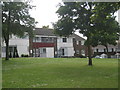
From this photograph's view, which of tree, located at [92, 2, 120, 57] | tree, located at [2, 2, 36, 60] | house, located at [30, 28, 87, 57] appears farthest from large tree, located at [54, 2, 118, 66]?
house, located at [30, 28, 87, 57]

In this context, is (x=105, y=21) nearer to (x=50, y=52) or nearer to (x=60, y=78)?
(x=60, y=78)

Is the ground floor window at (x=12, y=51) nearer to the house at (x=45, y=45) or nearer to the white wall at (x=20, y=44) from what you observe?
the house at (x=45, y=45)

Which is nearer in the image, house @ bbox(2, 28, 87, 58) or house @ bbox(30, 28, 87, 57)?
house @ bbox(2, 28, 87, 58)

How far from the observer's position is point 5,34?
2764 centimetres

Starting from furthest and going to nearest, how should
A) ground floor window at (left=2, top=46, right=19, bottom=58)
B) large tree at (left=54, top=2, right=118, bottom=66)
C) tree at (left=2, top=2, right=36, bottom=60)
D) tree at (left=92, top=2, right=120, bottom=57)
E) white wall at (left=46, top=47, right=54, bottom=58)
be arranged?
white wall at (left=46, top=47, right=54, bottom=58) < ground floor window at (left=2, top=46, right=19, bottom=58) < tree at (left=2, top=2, right=36, bottom=60) < large tree at (left=54, top=2, right=118, bottom=66) < tree at (left=92, top=2, right=120, bottom=57)

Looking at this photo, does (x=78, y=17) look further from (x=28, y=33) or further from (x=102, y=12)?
(x=28, y=33)

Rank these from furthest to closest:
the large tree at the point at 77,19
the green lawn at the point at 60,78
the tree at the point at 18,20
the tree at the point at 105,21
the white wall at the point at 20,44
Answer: the white wall at the point at 20,44
the tree at the point at 18,20
the large tree at the point at 77,19
the tree at the point at 105,21
the green lawn at the point at 60,78

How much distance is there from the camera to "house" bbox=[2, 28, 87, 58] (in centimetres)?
4612

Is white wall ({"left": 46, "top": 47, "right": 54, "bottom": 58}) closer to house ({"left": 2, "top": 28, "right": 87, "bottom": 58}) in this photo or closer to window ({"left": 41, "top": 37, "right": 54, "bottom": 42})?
house ({"left": 2, "top": 28, "right": 87, "bottom": 58})

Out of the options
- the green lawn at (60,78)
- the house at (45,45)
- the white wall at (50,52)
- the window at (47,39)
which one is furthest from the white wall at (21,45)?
the green lawn at (60,78)

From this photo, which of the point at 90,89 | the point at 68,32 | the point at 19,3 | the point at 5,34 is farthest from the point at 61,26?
the point at 90,89

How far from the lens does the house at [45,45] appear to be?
151ft

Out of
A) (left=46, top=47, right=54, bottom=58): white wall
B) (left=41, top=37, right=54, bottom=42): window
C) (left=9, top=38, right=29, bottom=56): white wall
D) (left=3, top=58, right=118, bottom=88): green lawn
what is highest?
(left=41, top=37, right=54, bottom=42): window

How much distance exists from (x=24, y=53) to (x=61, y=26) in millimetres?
27056
